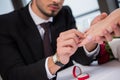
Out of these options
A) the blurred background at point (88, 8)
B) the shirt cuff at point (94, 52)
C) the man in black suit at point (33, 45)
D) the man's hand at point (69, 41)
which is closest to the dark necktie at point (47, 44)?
the man in black suit at point (33, 45)

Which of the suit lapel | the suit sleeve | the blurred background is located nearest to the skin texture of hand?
the suit sleeve

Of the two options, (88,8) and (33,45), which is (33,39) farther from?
(88,8)

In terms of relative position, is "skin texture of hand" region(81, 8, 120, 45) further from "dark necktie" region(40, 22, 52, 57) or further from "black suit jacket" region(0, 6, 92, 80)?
"dark necktie" region(40, 22, 52, 57)

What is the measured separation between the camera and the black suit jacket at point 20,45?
105 centimetres

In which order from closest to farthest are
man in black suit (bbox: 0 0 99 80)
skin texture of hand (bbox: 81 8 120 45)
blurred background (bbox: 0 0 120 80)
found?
skin texture of hand (bbox: 81 8 120 45), man in black suit (bbox: 0 0 99 80), blurred background (bbox: 0 0 120 80)

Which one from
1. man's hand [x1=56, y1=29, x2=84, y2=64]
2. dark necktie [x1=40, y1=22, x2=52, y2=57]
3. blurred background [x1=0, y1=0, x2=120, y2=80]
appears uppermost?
man's hand [x1=56, y1=29, x2=84, y2=64]

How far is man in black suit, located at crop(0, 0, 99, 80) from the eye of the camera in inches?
36.0

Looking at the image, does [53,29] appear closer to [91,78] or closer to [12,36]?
[12,36]

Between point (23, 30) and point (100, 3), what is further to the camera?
point (100, 3)

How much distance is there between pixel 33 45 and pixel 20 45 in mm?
75

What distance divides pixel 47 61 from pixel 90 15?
1404mm

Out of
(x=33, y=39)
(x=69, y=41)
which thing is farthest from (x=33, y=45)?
(x=69, y=41)

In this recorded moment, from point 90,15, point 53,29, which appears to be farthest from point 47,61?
point 90,15

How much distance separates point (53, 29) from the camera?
1.34m
